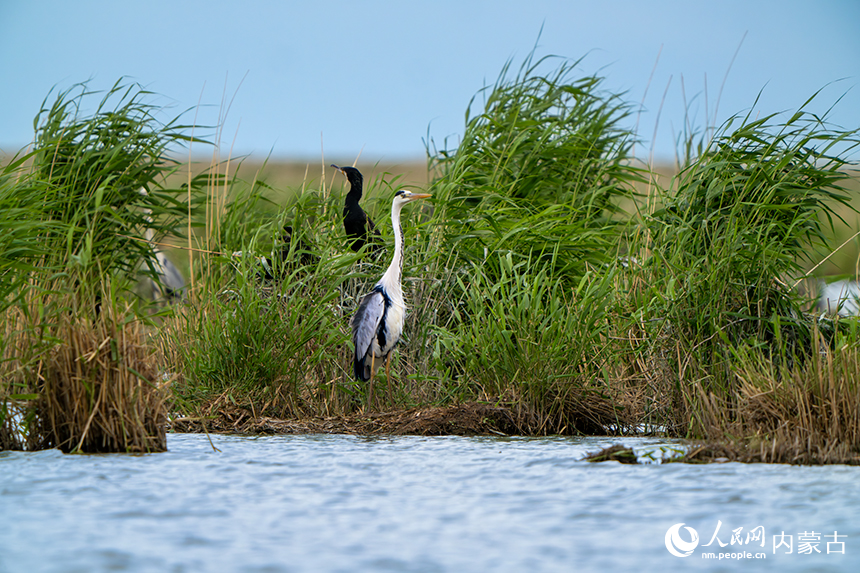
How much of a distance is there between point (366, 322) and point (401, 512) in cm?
216

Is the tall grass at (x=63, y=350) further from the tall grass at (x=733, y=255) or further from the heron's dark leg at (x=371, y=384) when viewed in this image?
the tall grass at (x=733, y=255)

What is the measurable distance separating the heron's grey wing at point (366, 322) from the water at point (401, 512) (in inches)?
39.4

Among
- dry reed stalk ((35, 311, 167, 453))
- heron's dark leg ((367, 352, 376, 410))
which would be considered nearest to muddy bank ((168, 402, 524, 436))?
heron's dark leg ((367, 352, 376, 410))

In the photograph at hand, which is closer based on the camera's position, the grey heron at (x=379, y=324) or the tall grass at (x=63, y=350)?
the tall grass at (x=63, y=350)

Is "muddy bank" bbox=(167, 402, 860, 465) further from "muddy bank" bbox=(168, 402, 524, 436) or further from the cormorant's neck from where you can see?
the cormorant's neck

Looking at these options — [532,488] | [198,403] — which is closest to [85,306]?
[198,403]

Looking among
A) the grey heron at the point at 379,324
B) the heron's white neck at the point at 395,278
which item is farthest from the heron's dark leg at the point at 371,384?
the heron's white neck at the point at 395,278

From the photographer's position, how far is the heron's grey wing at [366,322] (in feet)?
16.1

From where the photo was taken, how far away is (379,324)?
194 inches

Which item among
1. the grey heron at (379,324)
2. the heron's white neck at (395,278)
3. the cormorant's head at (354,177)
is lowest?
the grey heron at (379,324)

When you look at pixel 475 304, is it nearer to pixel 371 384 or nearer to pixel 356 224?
pixel 371 384

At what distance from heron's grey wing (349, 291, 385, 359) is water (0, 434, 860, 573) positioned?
1.00m

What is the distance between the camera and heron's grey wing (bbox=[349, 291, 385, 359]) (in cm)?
491

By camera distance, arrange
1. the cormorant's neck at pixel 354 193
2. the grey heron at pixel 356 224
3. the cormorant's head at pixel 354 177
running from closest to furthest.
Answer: the grey heron at pixel 356 224 < the cormorant's neck at pixel 354 193 < the cormorant's head at pixel 354 177
